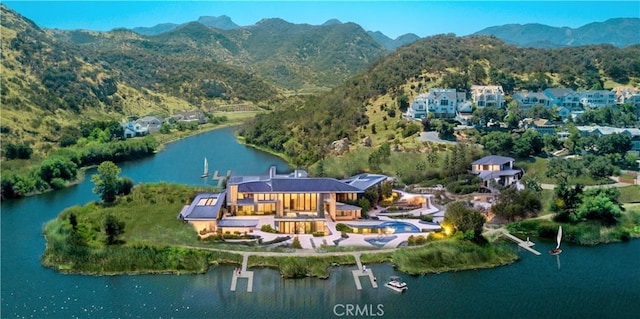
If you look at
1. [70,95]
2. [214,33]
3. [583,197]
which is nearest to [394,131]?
[583,197]

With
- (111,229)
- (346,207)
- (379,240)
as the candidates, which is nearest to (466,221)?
(379,240)

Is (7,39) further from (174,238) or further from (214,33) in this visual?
(214,33)

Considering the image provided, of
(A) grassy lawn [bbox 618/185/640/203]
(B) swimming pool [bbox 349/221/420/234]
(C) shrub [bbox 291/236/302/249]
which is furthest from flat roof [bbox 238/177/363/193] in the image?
(A) grassy lawn [bbox 618/185/640/203]

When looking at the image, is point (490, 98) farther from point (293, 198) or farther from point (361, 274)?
point (361, 274)

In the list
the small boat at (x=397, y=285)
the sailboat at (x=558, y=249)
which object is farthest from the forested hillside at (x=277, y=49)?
the small boat at (x=397, y=285)
